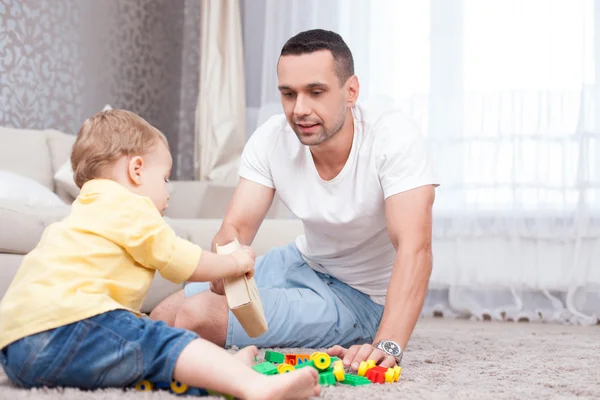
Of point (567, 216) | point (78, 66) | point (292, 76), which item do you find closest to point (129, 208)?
point (292, 76)

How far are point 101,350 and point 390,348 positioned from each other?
626mm

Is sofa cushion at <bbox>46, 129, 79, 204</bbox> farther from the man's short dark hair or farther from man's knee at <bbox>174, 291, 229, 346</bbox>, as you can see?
the man's short dark hair

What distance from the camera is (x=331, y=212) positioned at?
1.86 meters

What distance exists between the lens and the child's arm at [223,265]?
1.28 metres

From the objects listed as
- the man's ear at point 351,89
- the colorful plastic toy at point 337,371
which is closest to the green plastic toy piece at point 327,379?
the colorful plastic toy at point 337,371

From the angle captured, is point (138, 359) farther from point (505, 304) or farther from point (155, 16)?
point (155, 16)

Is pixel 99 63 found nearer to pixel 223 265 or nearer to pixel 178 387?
pixel 223 265

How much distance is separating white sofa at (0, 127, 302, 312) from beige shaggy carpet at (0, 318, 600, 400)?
0.85m

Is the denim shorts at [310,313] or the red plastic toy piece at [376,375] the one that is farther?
the denim shorts at [310,313]

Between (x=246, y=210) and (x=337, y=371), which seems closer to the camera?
(x=337, y=371)

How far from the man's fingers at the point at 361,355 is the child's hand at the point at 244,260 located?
0.28 meters

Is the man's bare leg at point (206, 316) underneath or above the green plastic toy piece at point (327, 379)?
underneath

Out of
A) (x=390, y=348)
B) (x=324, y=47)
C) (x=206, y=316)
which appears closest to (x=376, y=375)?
(x=390, y=348)

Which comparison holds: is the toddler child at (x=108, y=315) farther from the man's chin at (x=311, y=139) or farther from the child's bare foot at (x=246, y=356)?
the man's chin at (x=311, y=139)
